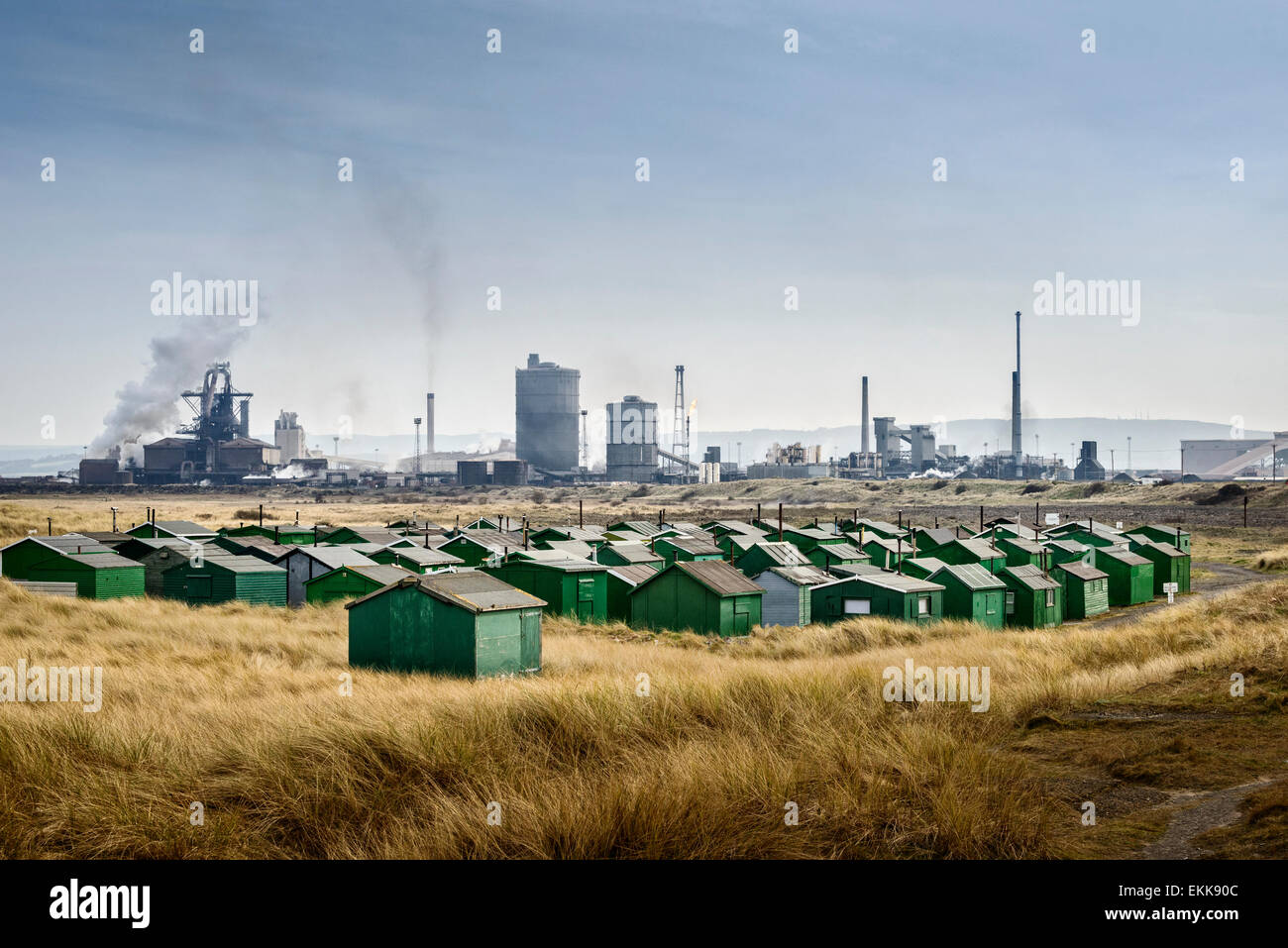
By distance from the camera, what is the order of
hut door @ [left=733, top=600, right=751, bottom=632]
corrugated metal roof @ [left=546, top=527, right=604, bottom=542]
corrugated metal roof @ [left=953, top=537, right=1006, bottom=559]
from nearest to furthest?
hut door @ [left=733, top=600, right=751, bottom=632] → corrugated metal roof @ [left=953, top=537, right=1006, bottom=559] → corrugated metal roof @ [left=546, top=527, right=604, bottom=542]

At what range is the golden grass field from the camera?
7363 mm

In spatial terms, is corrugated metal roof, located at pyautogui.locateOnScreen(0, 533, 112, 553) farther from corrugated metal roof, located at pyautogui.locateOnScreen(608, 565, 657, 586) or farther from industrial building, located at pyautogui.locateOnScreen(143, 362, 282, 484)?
industrial building, located at pyautogui.locateOnScreen(143, 362, 282, 484)

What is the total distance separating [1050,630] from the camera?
31.0 m

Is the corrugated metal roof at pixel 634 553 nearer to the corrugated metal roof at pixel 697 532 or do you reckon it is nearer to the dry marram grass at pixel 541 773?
the corrugated metal roof at pixel 697 532

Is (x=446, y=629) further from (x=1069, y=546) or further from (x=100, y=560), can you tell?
(x=1069, y=546)

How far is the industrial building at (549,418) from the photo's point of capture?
194m

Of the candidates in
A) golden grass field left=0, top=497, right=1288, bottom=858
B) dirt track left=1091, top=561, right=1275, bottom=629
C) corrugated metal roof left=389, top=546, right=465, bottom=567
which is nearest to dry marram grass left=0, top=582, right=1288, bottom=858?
golden grass field left=0, top=497, right=1288, bottom=858

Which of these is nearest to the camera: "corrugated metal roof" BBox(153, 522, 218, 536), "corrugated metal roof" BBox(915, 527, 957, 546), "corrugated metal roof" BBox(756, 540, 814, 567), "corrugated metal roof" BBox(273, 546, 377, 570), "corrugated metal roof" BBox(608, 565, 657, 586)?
"corrugated metal roof" BBox(608, 565, 657, 586)

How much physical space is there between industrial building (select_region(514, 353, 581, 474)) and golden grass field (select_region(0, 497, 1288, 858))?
17930 cm

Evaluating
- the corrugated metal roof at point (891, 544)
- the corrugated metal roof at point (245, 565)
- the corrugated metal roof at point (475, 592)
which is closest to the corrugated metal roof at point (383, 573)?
the corrugated metal roof at point (245, 565)

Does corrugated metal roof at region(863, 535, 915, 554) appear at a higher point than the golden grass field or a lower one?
lower

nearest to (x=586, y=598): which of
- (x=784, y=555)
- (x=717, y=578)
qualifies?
(x=717, y=578)

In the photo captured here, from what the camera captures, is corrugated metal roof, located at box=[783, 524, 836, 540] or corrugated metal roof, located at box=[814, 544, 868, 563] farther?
corrugated metal roof, located at box=[783, 524, 836, 540]
